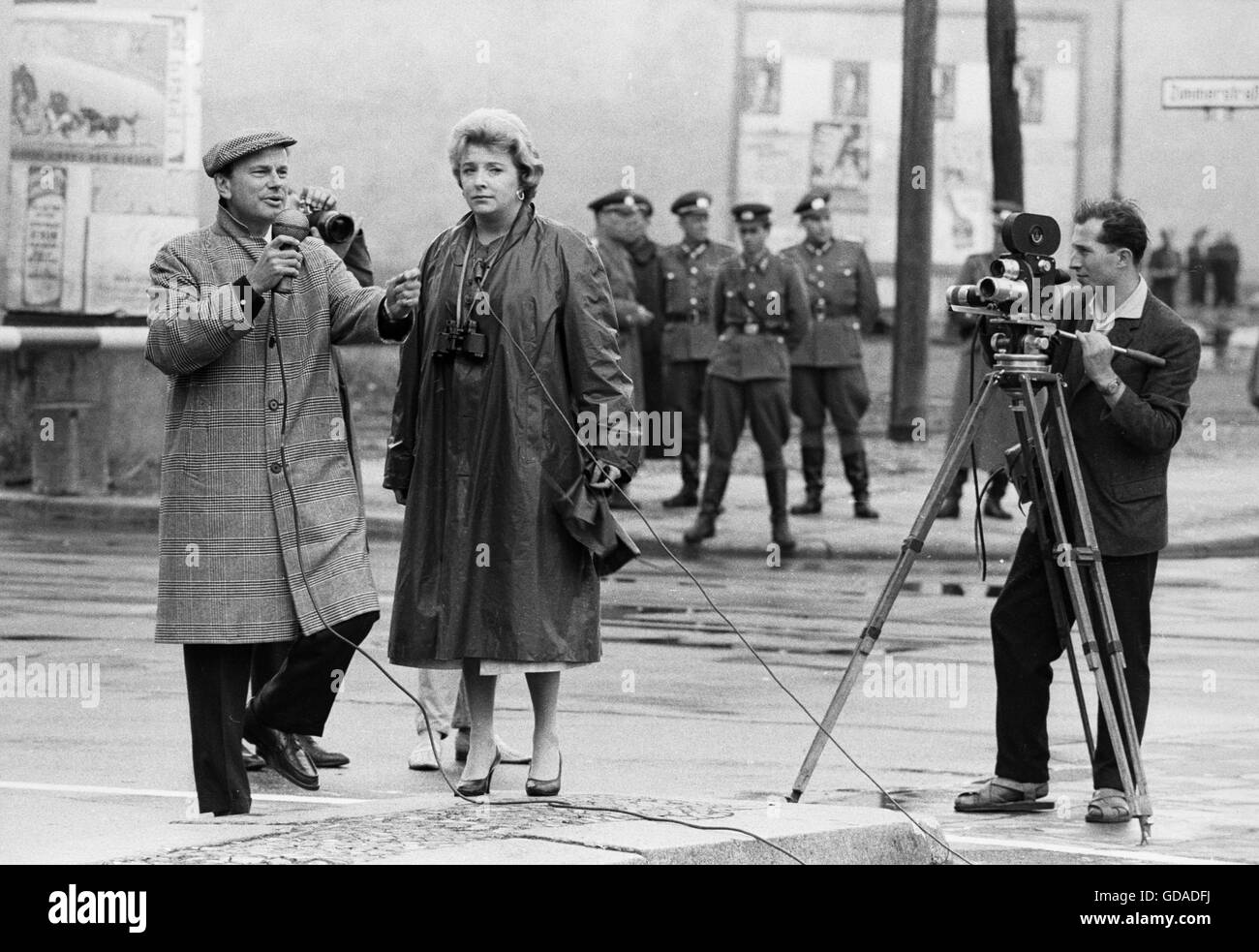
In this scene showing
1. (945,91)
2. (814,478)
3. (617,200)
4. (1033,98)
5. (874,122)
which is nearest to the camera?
(814,478)

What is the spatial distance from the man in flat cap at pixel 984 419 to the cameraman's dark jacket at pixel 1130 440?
0.61ft

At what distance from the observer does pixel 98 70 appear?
17594 millimetres

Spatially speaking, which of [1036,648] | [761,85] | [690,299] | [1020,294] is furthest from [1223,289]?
[1020,294]

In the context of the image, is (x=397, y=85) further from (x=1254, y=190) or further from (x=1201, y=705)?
(x=1201, y=705)

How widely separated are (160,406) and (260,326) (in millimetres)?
11304

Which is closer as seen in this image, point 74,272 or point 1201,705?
point 1201,705

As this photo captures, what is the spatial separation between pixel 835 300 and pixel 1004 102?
2.27 meters

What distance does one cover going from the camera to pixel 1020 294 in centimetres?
714

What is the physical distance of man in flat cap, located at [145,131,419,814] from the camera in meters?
7.04

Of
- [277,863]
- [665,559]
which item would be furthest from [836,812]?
[665,559]

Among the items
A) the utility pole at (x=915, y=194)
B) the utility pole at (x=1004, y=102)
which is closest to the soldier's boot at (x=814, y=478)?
the utility pole at (x=915, y=194)

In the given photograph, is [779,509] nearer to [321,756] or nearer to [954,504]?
[954,504]

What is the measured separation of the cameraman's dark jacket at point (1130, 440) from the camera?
7.57 metres

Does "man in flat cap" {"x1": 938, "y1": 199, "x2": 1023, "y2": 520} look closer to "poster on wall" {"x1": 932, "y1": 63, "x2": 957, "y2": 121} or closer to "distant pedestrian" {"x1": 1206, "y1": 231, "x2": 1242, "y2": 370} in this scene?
"poster on wall" {"x1": 932, "y1": 63, "x2": 957, "y2": 121}
